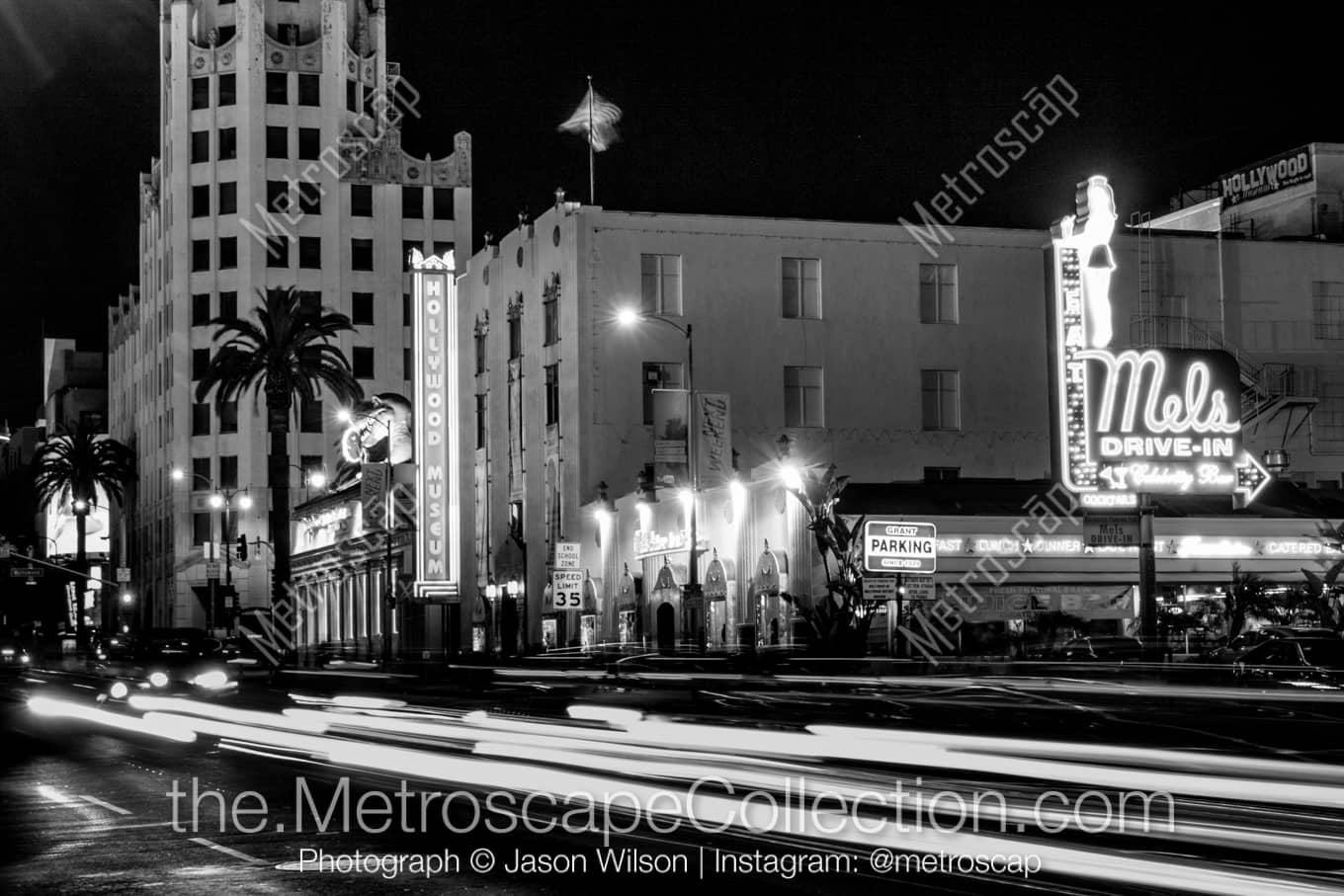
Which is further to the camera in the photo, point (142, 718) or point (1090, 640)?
point (1090, 640)

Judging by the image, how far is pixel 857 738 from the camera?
21.2 meters

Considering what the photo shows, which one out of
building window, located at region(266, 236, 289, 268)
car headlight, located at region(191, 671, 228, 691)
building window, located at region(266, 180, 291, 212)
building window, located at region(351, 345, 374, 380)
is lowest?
car headlight, located at region(191, 671, 228, 691)

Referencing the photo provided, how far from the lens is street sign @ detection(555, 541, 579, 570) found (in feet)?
172

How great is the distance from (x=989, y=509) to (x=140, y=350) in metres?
96.8

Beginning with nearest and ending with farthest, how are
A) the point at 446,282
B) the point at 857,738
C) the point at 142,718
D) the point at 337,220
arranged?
the point at 857,738 → the point at 142,718 → the point at 446,282 → the point at 337,220

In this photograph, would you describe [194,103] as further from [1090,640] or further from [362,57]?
[1090,640]

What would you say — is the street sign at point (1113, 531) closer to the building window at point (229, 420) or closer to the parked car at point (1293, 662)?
the parked car at point (1293, 662)

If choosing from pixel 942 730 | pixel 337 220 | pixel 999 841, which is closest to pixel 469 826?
pixel 999 841

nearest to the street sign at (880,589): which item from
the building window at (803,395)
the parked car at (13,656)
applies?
the building window at (803,395)

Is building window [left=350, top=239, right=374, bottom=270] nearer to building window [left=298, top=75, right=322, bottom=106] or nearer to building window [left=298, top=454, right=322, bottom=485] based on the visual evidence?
building window [left=298, top=75, right=322, bottom=106]

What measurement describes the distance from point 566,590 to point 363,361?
6740cm

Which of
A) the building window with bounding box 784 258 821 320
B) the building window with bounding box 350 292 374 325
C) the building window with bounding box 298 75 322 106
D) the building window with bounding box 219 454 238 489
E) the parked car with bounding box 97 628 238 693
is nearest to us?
the parked car with bounding box 97 628 238 693

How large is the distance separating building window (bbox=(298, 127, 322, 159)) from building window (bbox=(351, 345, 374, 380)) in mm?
12574

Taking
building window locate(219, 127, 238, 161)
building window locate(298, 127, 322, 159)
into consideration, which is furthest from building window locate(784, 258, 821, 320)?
building window locate(219, 127, 238, 161)
